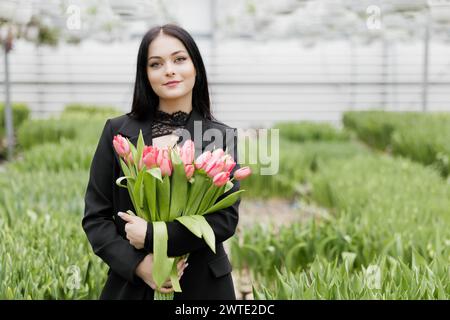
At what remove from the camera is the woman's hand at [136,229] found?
112 cm

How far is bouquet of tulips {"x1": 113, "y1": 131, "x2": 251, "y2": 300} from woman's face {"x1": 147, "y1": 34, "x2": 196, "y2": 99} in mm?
184

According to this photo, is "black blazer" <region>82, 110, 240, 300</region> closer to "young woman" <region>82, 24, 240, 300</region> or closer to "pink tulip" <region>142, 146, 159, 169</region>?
"young woman" <region>82, 24, 240, 300</region>

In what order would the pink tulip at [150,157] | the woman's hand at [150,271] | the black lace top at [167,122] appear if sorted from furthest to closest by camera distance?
the black lace top at [167,122]
the woman's hand at [150,271]
the pink tulip at [150,157]

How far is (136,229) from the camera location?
3.68 ft

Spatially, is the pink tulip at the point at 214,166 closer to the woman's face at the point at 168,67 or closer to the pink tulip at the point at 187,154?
the pink tulip at the point at 187,154

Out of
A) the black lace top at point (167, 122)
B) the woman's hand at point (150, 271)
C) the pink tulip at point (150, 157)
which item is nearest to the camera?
the pink tulip at point (150, 157)

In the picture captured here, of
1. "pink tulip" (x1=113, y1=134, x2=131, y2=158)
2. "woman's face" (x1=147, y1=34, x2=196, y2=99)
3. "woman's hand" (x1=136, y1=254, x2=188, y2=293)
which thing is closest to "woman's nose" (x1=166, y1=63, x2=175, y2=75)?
A: "woman's face" (x1=147, y1=34, x2=196, y2=99)

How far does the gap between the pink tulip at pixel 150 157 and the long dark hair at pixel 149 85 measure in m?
Answer: 0.26

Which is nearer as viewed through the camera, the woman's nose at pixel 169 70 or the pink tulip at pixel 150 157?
the pink tulip at pixel 150 157

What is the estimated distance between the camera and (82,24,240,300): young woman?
47.7 inches

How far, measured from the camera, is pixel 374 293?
1.35 metres

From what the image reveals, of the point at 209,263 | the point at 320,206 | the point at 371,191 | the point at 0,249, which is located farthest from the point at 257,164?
the point at 209,263

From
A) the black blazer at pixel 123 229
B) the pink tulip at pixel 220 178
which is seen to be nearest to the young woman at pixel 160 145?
the black blazer at pixel 123 229

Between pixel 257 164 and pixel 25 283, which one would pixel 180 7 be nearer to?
pixel 257 164
